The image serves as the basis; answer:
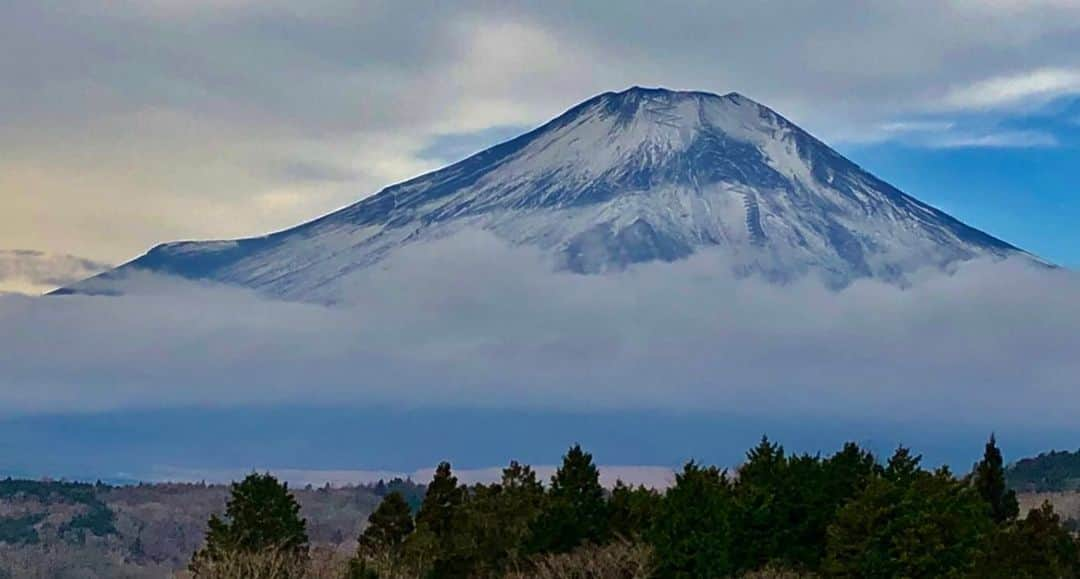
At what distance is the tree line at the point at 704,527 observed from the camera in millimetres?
32375

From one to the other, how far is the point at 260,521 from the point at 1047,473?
119815 millimetres

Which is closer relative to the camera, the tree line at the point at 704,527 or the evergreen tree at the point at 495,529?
the tree line at the point at 704,527

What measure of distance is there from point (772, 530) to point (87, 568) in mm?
143502

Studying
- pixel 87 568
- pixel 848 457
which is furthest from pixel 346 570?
pixel 87 568

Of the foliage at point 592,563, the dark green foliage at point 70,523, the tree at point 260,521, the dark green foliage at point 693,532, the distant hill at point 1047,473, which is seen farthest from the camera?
the dark green foliage at point 70,523

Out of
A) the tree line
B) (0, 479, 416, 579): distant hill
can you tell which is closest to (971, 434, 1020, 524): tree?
the tree line

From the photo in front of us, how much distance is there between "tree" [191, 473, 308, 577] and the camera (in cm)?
4322

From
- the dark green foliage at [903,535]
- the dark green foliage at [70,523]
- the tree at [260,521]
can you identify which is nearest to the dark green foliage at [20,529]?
the dark green foliage at [70,523]

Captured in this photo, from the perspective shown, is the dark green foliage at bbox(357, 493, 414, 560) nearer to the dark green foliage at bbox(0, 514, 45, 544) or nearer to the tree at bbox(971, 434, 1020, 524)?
the tree at bbox(971, 434, 1020, 524)

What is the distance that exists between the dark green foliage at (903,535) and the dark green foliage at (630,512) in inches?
307

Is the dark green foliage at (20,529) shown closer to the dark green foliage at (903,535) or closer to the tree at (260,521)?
the tree at (260,521)

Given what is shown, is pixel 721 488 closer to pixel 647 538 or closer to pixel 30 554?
pixel 647 538

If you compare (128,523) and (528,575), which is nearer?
(528,575)

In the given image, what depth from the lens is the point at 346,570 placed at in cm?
3819
